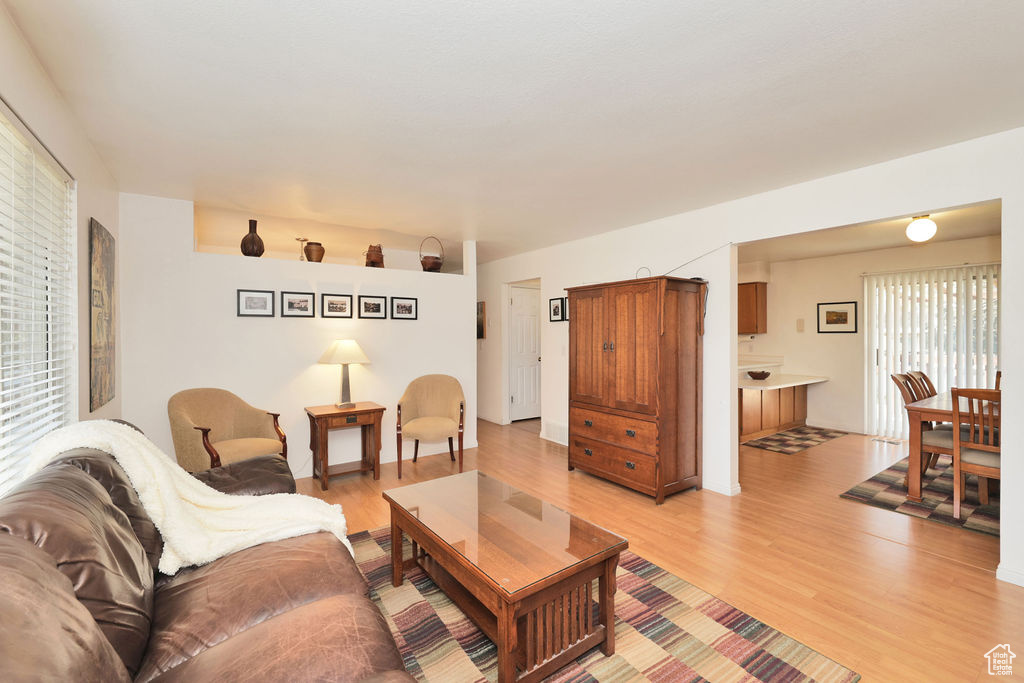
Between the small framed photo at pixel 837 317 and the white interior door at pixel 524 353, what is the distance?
3846 mm

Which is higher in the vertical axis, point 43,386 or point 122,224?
point 122,224

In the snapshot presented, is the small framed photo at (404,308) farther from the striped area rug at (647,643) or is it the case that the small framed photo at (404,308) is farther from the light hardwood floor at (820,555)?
the striped area rug at (647,643)

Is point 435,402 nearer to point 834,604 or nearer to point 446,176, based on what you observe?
point 446,176

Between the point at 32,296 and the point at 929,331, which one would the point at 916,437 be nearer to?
the point at 929,331

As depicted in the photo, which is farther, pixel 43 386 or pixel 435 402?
pixel 435 402

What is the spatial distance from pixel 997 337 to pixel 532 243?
197 inches

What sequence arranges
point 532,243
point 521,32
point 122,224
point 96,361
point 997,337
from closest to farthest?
point 521,32, point 96,361, point 122,224, point 997,337, point 532,243

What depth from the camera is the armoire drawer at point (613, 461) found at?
360cm

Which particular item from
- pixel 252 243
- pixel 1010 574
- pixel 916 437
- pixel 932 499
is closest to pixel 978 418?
pixel 916 437

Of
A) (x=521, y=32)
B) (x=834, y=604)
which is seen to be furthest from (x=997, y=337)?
(x=521, y=32)

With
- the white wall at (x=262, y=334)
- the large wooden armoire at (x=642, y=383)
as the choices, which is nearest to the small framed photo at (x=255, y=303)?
the white wall at (x=262, y=334)

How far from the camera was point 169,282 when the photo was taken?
3691 mm

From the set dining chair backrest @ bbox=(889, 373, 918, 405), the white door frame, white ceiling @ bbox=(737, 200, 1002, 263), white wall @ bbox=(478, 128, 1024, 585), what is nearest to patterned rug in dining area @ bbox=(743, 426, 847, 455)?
dining chair backrest @ bbox=(889, 373, 918, 405)

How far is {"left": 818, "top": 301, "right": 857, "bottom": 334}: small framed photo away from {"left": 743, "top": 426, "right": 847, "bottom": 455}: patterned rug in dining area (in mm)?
1322
